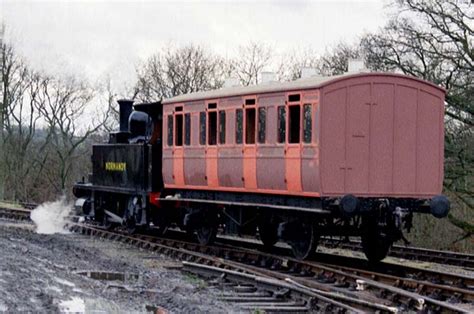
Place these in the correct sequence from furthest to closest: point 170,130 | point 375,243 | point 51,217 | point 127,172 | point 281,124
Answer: point 51,217, point 127,172, point 170,130, point 375,243, point 281,124

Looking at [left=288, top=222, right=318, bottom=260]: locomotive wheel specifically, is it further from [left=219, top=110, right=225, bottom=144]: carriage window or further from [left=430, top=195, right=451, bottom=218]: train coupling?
[left=219, top=110, right=225, bottom=144]: carriage window

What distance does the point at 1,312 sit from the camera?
9609 millimetres

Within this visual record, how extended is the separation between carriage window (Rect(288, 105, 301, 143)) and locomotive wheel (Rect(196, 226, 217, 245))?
432cm

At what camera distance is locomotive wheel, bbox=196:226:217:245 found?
1953 cm

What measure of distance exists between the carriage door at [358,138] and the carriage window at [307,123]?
2.09ft

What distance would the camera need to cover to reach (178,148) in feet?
→ 65.1

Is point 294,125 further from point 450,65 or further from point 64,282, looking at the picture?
point 450,65

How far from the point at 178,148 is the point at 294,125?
4.59 metres

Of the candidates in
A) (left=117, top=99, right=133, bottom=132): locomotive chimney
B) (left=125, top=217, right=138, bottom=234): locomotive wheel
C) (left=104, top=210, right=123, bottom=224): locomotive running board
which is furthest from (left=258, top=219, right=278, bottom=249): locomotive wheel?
(left=117, top=99, right=133, bottom=132): locomotive chimney

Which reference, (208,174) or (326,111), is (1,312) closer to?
(326,111)

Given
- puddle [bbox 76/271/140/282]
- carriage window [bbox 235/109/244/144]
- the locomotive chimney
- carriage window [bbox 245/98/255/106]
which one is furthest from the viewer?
the locomotive chimney

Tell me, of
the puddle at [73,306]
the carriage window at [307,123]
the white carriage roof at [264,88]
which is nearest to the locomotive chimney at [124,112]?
the white carriage roof at [264,88]

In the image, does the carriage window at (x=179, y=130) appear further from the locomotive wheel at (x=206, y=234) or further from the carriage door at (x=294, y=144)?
the carriage door at (x=294, y=144)

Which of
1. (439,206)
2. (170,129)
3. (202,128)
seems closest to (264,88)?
(202,128)
